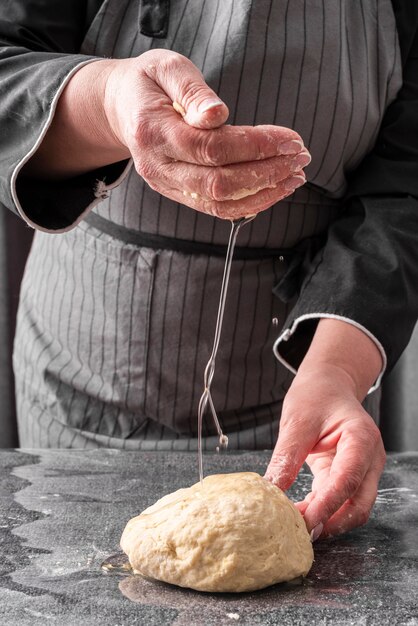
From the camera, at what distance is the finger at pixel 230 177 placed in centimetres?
83

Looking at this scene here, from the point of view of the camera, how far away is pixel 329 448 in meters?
1.08

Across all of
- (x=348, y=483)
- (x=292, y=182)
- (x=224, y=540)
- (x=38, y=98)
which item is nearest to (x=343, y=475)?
(x=348, y=483)

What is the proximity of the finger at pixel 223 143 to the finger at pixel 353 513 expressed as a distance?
0.43 m

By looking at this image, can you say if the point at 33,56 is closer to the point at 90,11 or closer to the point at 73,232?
the point at 90,11

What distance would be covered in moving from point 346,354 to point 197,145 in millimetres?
460

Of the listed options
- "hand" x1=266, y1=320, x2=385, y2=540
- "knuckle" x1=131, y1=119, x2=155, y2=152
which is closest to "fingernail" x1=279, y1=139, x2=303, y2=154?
"knuckle" x1=131, y1=119, x2=155, y2=152

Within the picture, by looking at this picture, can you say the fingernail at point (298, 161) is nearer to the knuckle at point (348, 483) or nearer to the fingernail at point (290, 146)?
the fingernail at point (290, 146)

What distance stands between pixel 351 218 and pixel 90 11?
494mm

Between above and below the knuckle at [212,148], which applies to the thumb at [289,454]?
below

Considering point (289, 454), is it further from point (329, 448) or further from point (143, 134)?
point (143, 134)

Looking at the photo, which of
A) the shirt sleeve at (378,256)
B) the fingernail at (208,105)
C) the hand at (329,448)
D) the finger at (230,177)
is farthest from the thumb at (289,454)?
the fingernail at (208,105)

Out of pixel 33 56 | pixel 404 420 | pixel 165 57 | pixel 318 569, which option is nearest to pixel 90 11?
pixel 33 56

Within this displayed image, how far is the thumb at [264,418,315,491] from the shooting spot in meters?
1.03

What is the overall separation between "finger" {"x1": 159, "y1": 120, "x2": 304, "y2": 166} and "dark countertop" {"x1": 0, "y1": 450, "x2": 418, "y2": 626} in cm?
43
